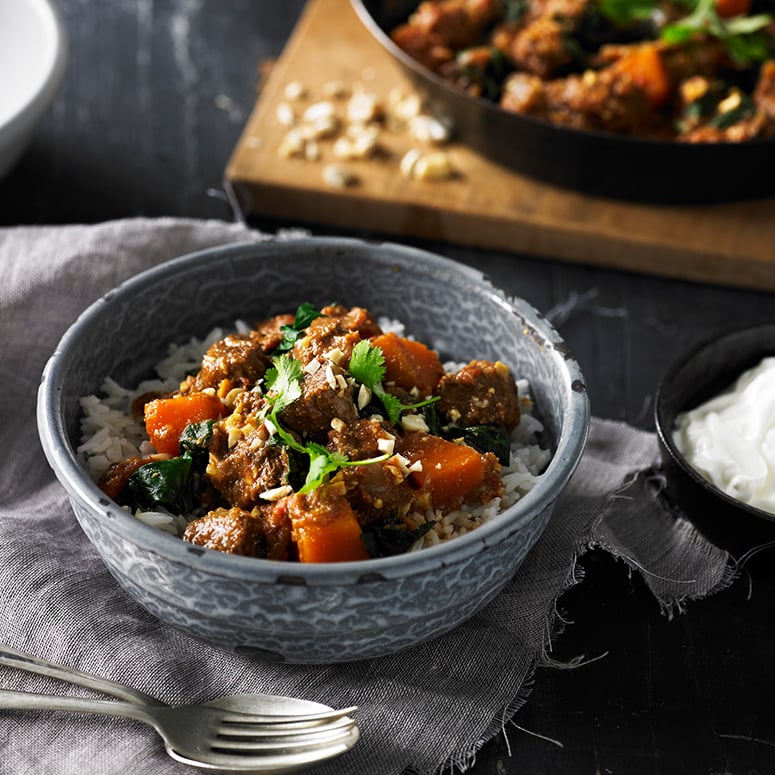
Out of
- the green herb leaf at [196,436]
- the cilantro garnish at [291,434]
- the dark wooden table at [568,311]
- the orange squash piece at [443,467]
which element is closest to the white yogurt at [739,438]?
the dark wooden table at [568,311]

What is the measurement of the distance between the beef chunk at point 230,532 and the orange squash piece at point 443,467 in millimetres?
460

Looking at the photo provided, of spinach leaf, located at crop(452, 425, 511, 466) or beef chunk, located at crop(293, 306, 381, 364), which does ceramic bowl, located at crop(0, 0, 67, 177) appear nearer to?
beef chunk, located at crop(293, 306, 381, 364)

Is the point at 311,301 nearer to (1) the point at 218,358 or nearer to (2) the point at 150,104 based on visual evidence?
(1) the point at 218,358

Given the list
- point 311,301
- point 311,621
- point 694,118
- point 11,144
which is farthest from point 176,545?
point 694,118

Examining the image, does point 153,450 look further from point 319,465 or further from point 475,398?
point 475,398

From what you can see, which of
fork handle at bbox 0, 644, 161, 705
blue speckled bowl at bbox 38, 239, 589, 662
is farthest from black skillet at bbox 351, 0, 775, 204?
fork handle at bbox 0, 644, 161, 705

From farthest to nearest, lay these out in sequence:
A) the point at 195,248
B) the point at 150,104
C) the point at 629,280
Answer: the point at 150,104 → the point at 629,280 → the point at 195,248

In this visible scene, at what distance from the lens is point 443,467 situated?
9.78ft

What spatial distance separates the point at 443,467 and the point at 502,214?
2000 mm

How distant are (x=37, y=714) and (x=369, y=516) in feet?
3.31

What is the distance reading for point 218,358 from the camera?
323 centimetres

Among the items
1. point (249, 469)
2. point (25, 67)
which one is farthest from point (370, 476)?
point (25, 67)

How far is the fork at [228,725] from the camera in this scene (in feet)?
8.84

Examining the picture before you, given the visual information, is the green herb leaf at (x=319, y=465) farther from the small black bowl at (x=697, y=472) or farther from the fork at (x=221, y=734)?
the small black bowl at (x=697, y=472)
